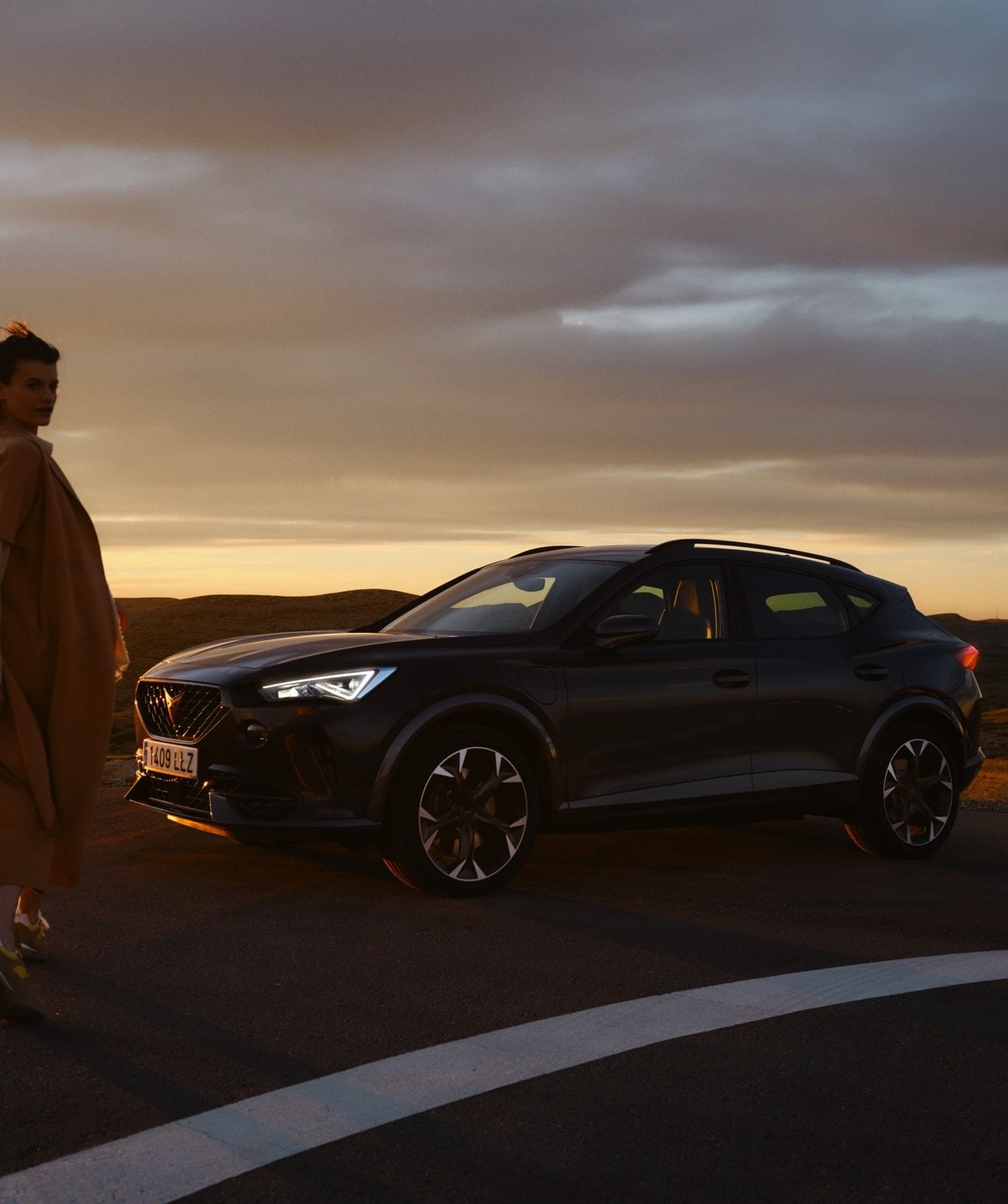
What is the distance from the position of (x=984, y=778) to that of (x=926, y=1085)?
1011 cm

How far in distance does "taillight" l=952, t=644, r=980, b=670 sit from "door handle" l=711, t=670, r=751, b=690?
169cm

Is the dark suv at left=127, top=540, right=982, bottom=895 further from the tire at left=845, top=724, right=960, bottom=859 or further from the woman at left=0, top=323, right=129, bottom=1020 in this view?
the woman at left=0, top=323, right=129, bottom=1020

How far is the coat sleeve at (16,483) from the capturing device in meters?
4.72

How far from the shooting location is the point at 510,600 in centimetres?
799

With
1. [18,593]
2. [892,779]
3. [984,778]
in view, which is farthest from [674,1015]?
[984,778]

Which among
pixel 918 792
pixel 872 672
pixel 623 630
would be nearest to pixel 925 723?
pixel 918 792

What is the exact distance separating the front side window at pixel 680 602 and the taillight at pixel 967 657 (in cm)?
172

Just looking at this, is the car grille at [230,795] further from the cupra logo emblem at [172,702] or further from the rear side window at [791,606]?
the rear side window at [791,606]

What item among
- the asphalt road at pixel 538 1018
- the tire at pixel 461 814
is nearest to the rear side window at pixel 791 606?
the asphalt road at pixel 538 1018

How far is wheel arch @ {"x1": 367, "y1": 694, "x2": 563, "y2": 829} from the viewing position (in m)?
6.69

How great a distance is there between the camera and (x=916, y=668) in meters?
8.48

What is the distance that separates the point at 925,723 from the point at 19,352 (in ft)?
18.6

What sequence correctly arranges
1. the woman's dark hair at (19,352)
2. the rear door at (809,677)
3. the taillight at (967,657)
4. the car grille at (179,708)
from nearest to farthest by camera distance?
the woman's dark hair at (19,352) → the car grille at (179,708) → the rear door at (809,677) → the taillight at (967,657)

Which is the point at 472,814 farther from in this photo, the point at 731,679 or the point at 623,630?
the point at 731,679
